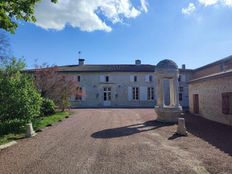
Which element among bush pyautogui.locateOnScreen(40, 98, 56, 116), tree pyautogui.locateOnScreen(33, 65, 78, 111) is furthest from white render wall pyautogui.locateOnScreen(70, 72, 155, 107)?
bush pyautogui.locateOnScreen(40, 98, 56, 116)

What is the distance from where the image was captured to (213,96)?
1556 cm

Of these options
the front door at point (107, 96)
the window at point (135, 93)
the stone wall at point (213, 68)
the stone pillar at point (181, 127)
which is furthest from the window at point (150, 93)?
the stone pillar at point (181, 127)

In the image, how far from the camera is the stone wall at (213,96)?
13.7 meters

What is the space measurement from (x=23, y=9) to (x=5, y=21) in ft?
2.08

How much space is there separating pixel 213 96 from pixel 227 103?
2179 millimetres

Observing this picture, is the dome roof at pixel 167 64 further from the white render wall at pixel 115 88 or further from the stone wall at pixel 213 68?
the white render wall at pixel 115 88

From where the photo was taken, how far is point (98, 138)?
9711 millimetres

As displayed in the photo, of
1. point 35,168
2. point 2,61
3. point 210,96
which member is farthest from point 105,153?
point 2,61

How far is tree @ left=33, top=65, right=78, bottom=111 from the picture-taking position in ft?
72.2

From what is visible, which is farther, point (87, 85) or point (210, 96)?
point (87, 85)

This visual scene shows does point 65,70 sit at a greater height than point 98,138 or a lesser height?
greater

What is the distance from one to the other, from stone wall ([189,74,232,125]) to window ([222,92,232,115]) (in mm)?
224

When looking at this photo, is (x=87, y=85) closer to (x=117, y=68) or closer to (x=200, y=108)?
(x=117, y=68)

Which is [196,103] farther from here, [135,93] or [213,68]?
[135,93]
